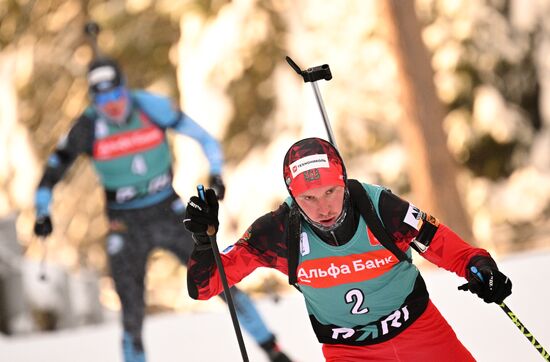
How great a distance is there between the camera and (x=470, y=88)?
17812 millimetres

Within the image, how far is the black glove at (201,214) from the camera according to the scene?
459 cm

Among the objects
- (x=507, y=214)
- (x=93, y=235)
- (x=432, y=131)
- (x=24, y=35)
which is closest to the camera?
(x=432, y=131)

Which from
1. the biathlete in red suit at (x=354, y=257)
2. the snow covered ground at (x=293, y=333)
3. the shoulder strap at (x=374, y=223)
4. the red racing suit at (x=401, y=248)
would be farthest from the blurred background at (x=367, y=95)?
the shoulder strap at (x=374, y=223)

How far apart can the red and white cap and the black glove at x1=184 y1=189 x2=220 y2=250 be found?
0.32 meters

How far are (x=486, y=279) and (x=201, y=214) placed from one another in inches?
45.2

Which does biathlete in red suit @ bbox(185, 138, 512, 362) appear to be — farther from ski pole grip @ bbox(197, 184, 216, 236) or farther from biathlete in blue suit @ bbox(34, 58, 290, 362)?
biathlete in blue suit @ bbox(34, 58, 290, 362)

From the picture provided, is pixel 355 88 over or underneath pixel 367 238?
over

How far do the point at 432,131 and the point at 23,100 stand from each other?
13.3m

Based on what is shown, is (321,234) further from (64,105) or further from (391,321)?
(64,105)

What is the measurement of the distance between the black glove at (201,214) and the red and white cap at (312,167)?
316mm

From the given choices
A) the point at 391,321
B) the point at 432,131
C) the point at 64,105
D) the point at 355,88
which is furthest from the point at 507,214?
the point at 391,321

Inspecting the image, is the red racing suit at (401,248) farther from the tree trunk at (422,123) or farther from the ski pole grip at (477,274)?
the tree trunk at (422,123)

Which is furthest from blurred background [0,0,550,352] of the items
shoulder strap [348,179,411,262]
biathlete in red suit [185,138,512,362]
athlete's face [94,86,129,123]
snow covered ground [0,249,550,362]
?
shoulder strap [348,179,411,262]

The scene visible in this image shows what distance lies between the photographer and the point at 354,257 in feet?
15.2
